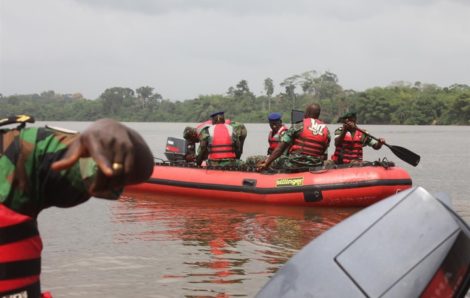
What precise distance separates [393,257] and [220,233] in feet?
16.4

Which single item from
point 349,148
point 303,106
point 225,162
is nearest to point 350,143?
point 349,148

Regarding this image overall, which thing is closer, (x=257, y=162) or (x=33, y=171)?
(x=33, y=171)

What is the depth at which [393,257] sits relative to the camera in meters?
2.35

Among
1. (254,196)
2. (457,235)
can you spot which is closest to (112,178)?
(457,235)

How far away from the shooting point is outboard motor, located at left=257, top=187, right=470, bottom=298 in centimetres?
230

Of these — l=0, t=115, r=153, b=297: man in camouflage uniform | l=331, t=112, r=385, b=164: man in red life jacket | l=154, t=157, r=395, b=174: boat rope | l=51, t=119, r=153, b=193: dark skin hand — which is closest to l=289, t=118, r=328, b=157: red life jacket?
l=154, t=157, r=395, b=174: boat rope

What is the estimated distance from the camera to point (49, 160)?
4.07ft

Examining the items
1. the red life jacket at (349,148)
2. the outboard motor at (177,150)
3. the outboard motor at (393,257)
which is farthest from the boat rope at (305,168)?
the outboard motor at (393,257)

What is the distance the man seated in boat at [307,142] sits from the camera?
8906mm

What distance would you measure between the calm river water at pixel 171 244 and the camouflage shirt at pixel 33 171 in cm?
359

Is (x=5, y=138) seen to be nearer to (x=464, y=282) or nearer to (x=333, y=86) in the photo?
(x=464, y=282)

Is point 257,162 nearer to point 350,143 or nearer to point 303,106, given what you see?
point 350,143

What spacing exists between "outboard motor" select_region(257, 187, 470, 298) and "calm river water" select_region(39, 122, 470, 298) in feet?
7.51

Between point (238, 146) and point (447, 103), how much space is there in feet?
223
